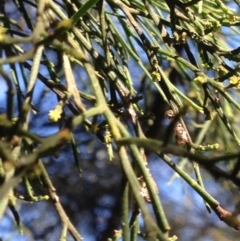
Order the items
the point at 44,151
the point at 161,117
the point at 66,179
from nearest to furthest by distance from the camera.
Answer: the point at 44,151
the point at 161,117
the point at 66,179

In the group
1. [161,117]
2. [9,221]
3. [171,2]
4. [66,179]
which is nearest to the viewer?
[171,2]

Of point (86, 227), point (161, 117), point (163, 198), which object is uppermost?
point (161, 117)

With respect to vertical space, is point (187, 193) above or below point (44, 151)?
below

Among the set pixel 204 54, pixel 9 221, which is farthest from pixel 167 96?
pixel 9 221

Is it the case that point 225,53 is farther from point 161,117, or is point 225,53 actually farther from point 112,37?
point 161,117

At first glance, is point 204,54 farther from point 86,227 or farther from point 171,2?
point 86,227

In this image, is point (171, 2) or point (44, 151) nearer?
point (44, 151)
